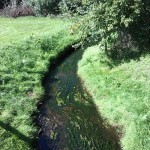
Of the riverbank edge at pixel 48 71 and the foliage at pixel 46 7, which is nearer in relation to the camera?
the riverbank edge at pixel 48 71

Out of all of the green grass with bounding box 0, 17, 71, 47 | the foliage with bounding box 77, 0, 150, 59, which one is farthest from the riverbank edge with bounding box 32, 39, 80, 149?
the green grass with bounding box 0, 17, 71, 47

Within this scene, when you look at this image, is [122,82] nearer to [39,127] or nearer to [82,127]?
[82,127]

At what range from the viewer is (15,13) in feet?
130

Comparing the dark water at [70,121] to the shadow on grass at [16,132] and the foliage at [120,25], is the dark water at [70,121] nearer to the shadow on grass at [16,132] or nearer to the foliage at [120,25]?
the shadow on grass at [16,132]

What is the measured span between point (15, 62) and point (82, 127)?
8566 mm

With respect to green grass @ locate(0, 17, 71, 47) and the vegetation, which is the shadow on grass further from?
green grass @ locate(0, 17, 71, 47)

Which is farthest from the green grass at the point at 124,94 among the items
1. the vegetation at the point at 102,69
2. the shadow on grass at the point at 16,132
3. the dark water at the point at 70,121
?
the shadow on grass at the point at 16,132

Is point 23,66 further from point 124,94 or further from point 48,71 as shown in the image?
point 124,94

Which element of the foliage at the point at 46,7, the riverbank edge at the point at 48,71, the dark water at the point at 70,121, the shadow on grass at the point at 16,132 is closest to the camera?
the shadow on grass at the point at 16,132

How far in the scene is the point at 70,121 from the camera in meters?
20.3

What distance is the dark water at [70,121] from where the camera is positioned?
1801 centimetres

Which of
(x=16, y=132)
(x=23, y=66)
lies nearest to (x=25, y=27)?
(x=23, y=66)

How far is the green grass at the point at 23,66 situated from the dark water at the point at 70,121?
804 mm

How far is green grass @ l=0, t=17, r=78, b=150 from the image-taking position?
18.6 m
